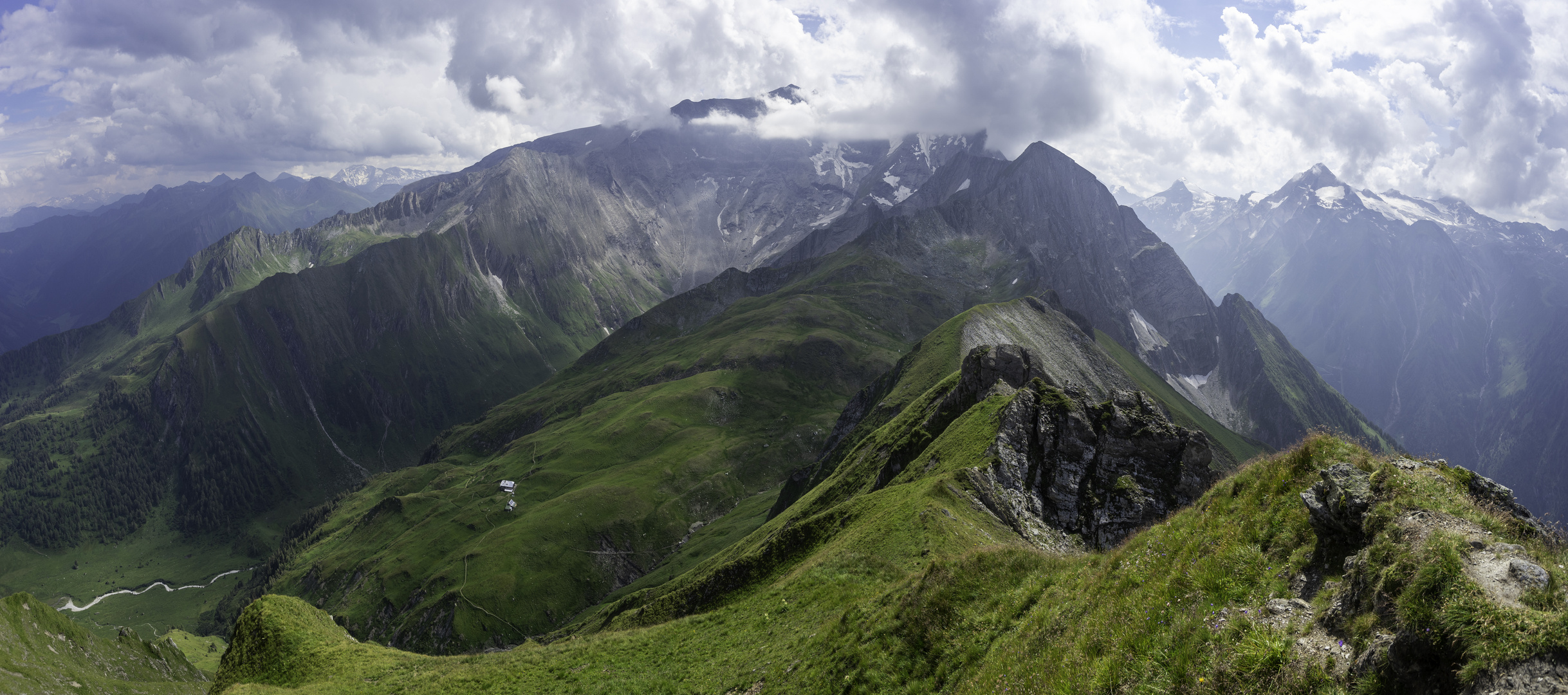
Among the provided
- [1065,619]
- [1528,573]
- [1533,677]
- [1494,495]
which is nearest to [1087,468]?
[1494,495]

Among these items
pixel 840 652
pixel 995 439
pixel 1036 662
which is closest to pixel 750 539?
pixel 995 439

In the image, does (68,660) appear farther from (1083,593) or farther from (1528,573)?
(1528,573)

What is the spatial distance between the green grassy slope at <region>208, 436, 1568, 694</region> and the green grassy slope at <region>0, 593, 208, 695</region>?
1743 inches

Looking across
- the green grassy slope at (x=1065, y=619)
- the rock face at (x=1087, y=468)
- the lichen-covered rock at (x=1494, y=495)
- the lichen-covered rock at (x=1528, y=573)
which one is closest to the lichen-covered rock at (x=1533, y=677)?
the green grassy slope at (x=1065, y=619)

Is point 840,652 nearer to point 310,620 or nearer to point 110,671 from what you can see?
point 310,620

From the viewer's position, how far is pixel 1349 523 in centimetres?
1470

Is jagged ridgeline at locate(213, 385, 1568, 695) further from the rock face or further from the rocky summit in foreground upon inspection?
the rock face

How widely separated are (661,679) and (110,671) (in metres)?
90.0

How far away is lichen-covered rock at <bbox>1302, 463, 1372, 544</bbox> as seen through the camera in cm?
1457

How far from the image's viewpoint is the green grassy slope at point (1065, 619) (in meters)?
11.9

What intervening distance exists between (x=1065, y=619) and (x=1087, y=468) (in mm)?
38199

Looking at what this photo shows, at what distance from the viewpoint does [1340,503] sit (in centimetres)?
1483

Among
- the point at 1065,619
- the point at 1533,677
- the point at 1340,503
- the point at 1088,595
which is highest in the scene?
the point at 1340,503

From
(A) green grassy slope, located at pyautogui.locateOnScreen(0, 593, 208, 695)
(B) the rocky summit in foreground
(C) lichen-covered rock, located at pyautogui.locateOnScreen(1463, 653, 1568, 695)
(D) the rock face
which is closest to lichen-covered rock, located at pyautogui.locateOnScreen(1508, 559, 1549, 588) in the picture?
(B) the rocky summit in foreground
